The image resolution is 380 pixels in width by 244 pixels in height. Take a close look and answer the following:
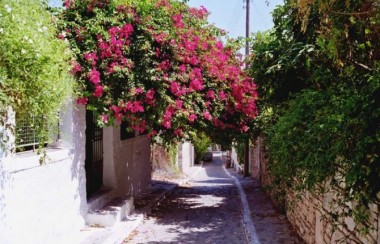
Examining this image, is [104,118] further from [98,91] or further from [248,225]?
[248,225]

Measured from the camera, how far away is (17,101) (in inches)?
195

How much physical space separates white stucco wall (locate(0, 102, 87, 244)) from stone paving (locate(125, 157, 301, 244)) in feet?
5.01

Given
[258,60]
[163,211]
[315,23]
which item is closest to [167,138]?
[163,211]

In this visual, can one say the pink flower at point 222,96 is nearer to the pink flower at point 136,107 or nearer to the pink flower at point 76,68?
the pink flower at point 136,107

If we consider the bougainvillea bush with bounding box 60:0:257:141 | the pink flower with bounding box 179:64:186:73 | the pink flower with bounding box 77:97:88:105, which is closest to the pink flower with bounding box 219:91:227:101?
the bougainvillea bush with bounding box 60:0:257:141

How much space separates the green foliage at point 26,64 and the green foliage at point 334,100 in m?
3.28

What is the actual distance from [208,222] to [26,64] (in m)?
7.10

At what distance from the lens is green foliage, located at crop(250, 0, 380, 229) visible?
3.99 m

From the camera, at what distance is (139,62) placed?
9195mm

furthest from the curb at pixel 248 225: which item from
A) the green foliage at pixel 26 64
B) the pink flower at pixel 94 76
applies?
the green foliage at pixel 26 64

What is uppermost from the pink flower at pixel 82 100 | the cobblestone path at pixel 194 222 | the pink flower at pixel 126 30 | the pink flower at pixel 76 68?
the pink flower at pixel 126 30

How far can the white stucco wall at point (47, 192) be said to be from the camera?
19.0 feet

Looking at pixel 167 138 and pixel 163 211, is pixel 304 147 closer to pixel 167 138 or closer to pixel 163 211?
pixel 167 138

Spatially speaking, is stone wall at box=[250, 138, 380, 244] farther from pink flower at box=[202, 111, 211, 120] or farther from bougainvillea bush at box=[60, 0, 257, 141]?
bougainvillea bush at box=[60, 0, 257, 141]
